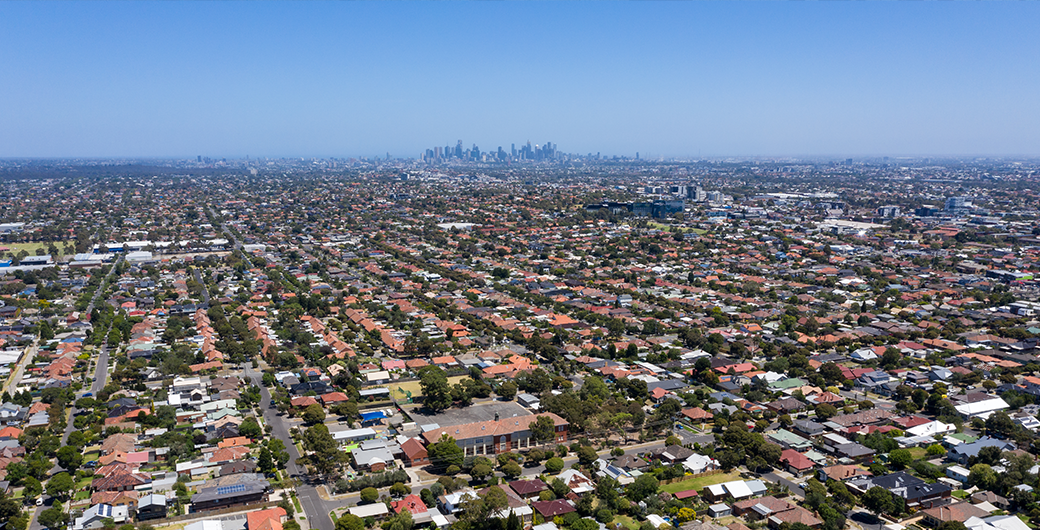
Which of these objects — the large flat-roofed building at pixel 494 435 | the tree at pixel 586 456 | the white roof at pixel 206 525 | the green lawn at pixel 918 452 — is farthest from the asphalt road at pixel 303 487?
the green lawn at pixel 918 452

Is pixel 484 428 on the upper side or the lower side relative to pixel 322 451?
lower

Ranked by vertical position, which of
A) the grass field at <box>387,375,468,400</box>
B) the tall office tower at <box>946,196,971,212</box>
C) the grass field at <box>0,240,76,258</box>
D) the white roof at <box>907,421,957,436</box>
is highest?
the tall office tower at <box>946,196,971,212</box>

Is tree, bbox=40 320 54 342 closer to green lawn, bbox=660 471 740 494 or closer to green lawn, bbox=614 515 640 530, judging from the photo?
green lawn, bbox=614 515 640 530

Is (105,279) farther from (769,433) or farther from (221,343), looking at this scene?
(769,433)

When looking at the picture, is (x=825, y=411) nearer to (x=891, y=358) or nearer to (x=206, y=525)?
(x=891, y=358)

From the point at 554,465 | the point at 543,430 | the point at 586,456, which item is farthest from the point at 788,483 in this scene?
the point at 543,430

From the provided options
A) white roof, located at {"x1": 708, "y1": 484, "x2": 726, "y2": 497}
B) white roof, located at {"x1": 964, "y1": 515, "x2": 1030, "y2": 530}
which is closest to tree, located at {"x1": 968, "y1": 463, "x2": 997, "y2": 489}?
white roof, located at {"x1": 964, "y1": 515, "x2": 1030, "y2": 530}

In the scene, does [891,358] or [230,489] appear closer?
[230,489]
